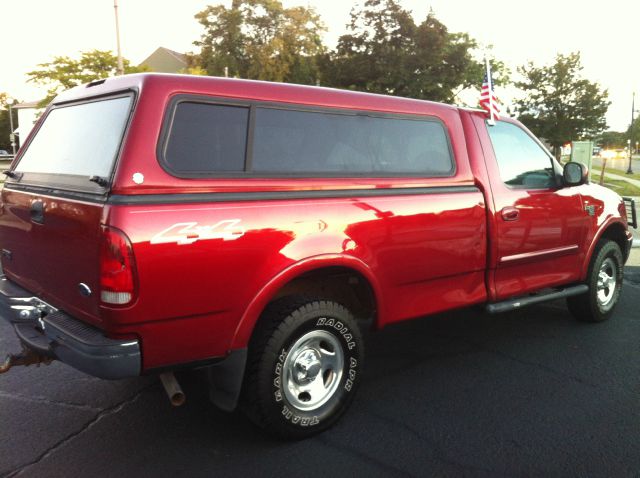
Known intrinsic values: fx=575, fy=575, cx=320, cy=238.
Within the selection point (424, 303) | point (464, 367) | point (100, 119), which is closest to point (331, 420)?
point (424, 303)

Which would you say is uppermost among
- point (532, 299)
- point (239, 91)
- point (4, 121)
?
point (4, 121)

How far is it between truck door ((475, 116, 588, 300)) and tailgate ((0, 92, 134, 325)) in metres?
2.60

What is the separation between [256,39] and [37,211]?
50.1m

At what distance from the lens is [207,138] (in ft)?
9.24

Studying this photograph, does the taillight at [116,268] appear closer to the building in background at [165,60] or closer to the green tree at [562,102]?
the green tree at [562,102]

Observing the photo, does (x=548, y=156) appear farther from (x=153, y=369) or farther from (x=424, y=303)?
(x=153, y=369)

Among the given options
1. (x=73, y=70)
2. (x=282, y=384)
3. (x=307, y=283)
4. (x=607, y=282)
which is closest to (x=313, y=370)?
(x=282, y=384)

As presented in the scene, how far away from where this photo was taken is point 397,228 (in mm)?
3432

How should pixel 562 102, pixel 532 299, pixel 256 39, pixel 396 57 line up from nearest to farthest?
pixel 532 299 → pixel 562 102 → pixel 396 57 → pixel 256 39

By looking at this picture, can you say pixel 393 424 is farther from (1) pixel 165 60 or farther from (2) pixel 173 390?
(1) pixel 165 60

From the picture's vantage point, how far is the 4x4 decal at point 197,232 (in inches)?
99.9

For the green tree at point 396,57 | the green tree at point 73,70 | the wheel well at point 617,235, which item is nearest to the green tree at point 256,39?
the green tree at point 396,57

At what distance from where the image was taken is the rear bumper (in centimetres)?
253

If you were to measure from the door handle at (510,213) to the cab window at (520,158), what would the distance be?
20 cm
